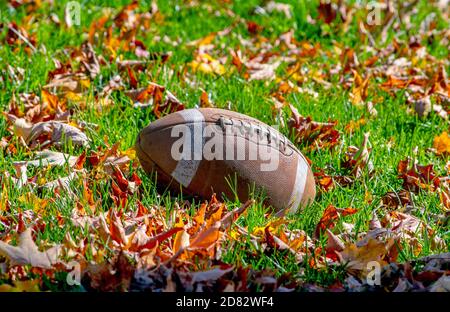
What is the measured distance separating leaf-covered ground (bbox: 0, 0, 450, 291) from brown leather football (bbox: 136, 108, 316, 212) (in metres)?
0.08

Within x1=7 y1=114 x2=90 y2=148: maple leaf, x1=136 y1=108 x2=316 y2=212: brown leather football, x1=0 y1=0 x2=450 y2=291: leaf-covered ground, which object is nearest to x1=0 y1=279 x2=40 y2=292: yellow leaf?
x1=0 y1=0 x2=450 y2=291: leaf-covered ground

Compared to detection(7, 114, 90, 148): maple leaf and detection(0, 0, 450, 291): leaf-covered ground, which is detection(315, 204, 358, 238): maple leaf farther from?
detection(7, 114, 90, 148): maple leaf

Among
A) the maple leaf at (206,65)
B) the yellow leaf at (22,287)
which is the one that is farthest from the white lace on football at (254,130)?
the maple leaf at (206,65)

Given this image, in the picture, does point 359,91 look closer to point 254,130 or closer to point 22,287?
point 254,130

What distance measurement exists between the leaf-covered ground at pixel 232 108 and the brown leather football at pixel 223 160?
8 cm

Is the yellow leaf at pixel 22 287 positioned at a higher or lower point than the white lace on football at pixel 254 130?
lower

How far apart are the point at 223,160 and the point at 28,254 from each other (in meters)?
1.05

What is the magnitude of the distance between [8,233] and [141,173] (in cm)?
85

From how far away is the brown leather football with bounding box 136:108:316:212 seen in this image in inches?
143

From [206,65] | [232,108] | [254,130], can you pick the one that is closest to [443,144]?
[232,108]

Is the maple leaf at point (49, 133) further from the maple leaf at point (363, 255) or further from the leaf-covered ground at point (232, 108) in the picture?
the maple leaf at point (363, 255)

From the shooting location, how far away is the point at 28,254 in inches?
115

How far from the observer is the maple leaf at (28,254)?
115 inches

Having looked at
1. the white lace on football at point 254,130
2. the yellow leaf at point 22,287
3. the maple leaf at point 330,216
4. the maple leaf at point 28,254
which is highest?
the white lace on football at point 254,130
